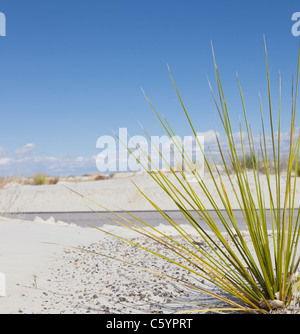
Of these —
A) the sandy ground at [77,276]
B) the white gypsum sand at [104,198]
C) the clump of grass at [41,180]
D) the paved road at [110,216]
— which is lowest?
the sandy ground at [77,276]

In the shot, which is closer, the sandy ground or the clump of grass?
the sandy ground

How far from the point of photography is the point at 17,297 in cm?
372

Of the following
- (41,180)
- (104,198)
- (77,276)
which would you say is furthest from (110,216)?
(41,180)

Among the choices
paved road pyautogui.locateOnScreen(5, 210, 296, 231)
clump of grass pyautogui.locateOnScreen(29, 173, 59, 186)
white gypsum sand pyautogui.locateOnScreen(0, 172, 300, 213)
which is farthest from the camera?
clump of grass pyautogui.locateOnScreen(29, 173, 59, 186)

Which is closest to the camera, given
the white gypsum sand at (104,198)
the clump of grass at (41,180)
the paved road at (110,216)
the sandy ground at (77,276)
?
the sandy ground at (77,276)

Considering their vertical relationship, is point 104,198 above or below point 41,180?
below

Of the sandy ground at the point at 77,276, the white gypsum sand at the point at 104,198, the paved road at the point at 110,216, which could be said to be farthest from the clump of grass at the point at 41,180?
the sandy ground at the point at 77,276

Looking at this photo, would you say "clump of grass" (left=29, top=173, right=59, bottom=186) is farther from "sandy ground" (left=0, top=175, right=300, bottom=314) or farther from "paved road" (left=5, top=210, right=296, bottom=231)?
"sandy ground" (left=0, top=175, right=300, bottom=314)

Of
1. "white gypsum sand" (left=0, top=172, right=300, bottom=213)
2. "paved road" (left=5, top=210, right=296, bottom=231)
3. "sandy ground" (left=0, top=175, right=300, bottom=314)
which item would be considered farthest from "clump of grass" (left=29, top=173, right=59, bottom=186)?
"sandy ground" (left=0, top=175, right=300, bottom=314)

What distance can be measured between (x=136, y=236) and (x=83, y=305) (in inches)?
143

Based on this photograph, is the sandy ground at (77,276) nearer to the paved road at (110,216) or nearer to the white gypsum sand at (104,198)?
the paved road at (110,216)

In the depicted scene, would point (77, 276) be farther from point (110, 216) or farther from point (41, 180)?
point (41, 180)
